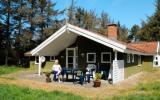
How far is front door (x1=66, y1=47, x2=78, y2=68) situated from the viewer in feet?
87.0

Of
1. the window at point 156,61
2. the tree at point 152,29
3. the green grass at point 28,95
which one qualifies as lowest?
the green grass at point 28,95

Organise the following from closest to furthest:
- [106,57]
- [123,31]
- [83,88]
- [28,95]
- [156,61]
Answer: [28,95], [83,88], [106,57], [156,61], [123,31]

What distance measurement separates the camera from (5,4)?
4316cm

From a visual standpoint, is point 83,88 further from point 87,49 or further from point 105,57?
point 87,49

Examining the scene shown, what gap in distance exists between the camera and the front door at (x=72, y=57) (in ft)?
87.0

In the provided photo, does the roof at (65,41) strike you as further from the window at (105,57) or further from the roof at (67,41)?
the window at (105,57)

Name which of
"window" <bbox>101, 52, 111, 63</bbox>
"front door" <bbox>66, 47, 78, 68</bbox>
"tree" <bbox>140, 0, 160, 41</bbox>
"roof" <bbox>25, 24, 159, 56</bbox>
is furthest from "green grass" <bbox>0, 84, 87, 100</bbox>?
"tree" <bbox>140, 0, 160, 41</bbox>

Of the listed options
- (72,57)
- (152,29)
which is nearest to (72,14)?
(152,29)

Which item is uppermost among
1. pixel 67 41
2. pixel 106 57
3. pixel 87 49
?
pixel 67 41

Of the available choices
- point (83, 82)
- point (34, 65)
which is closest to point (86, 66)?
point (83, 82)

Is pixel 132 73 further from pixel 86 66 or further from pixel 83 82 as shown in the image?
pixel 83 82

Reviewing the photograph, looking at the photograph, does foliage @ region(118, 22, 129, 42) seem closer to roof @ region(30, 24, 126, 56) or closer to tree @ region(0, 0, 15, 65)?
tree @ region(0, 0, 15, 65)

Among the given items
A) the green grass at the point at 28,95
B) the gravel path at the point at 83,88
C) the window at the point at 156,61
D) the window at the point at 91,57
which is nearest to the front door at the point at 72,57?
the window at the point at 91,57

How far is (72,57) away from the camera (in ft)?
88.6
